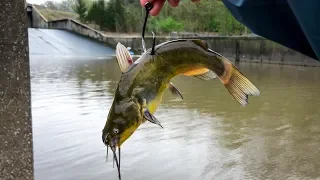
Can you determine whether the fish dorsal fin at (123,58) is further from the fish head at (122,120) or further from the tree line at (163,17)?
the tree line at (163,17)

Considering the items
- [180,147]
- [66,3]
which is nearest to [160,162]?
[180,147]

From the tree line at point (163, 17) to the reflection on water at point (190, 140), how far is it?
20.3 metres

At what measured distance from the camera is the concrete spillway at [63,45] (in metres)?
27.4

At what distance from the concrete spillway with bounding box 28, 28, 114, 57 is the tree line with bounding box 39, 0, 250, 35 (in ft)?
13.7

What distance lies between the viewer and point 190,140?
588cm

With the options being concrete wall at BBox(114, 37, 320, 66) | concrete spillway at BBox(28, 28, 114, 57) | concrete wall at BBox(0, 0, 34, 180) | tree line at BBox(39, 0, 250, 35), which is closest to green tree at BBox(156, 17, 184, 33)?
tree line at BBox(39, 0, 250, 35)

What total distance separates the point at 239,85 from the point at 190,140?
477 centimetres

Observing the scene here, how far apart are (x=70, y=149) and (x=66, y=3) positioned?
1990 inches

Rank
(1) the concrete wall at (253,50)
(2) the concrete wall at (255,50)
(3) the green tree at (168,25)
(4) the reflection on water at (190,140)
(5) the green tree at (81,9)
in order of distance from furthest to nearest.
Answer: (5) the green tree at (81,9) < (3) the green tree at (168,25) < (2) the concrete wall at (255,50) < (1) the concrete wall at (253,50) < (4) the reflection on water at (190,140)

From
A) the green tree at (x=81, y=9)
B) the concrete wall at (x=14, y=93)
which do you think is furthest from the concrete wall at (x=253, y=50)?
the concrete wall at (x=14, y=93)

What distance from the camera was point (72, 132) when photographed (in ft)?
20.4

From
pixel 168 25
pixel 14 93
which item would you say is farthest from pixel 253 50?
pixel 14 93

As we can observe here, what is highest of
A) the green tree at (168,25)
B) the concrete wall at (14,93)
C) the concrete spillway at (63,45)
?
the concrete wall at (14,93)

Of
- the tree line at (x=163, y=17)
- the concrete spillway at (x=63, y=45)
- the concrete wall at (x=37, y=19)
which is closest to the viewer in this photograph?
the concrete spillway at (x=63, y=45)
